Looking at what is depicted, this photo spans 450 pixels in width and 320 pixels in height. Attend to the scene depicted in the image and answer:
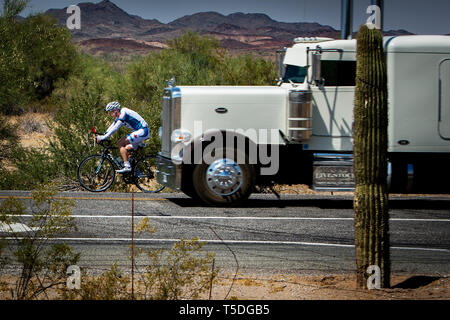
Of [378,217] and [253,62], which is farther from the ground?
[253,62]

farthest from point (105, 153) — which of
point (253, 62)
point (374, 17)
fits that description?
point (253, 62)

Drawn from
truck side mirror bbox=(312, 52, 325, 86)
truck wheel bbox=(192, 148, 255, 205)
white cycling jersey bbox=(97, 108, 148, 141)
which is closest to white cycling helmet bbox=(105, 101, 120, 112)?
white cycling jersey bbox=(97, 108, 148, 141)

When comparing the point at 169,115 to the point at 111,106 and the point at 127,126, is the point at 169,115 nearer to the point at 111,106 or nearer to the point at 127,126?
the point at 127,126

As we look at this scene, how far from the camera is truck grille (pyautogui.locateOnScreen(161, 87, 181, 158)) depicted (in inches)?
487

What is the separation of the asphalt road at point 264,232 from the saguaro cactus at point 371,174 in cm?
97

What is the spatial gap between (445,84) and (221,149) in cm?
404

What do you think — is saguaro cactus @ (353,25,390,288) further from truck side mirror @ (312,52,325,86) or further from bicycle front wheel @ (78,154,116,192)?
bicycle front wheel @ (78,154,116,192)

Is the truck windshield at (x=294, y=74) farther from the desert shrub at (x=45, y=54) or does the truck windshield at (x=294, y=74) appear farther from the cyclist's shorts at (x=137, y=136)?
the desert shrub at (x=45, y=54)

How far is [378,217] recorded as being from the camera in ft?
23.9

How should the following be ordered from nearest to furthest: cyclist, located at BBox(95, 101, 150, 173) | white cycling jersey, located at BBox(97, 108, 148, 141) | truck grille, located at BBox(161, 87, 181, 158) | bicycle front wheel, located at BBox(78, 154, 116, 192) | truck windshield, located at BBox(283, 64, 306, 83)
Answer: truck grille, located at BBox(161, 87, 181, 158), truck windshield, located at BBox(283, 64, 306, 83), white cycling jersey, located at BBox(97, 108, 148, 141), cyclist, located at BBox(95, 101, 150, 173), bicycle front wheel, located at BBox(78, 154, 116, 192)

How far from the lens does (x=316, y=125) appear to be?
12.4 metres

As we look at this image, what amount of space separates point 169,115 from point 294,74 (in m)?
2.42

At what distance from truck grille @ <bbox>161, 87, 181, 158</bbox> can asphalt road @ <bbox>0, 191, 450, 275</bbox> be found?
43.0 inches
